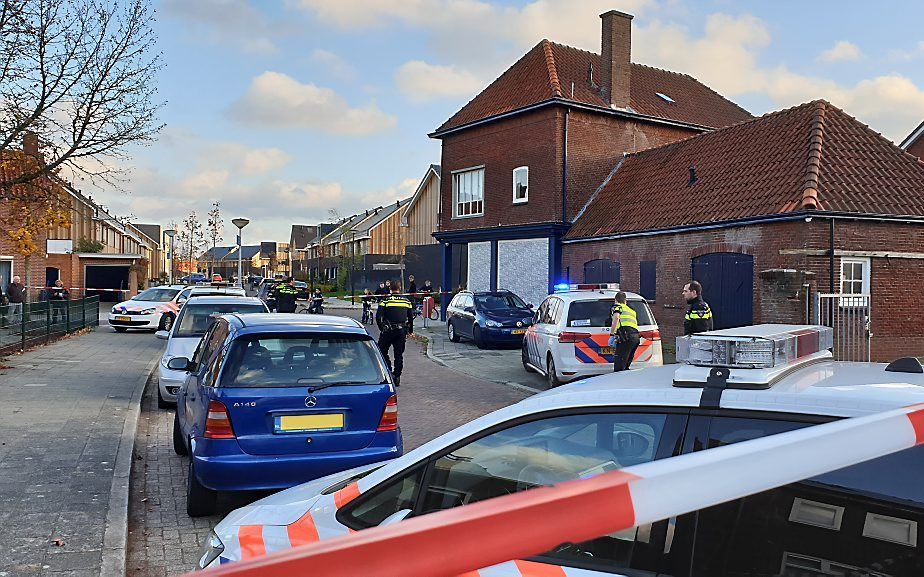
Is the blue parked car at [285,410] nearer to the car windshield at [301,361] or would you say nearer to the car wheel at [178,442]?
the car windshield at [301,361]

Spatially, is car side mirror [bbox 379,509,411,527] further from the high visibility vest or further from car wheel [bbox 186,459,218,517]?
the high visibility vest

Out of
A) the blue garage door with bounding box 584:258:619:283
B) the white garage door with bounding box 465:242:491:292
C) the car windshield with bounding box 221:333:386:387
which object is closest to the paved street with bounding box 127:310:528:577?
the car windshield with bounding box 221:333:386:387

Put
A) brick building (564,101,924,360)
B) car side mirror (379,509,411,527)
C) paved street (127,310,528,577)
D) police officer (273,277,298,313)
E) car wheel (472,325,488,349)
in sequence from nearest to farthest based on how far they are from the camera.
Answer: car side mirror (379,509,411,527)
paved street (127,310,528,577)
brick building (564,101,924,360)
car wheel (472,325,488,349)
police officer (273,277,298,313)

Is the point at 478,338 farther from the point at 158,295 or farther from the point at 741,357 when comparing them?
the point at 741,357

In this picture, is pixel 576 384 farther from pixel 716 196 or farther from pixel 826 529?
pixel 716 196

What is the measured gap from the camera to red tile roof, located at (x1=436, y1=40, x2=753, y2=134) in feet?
85.3

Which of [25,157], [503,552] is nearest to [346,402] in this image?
[503,552]

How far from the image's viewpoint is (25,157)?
1368cm

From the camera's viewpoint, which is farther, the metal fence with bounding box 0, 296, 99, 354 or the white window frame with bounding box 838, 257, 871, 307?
the metal fence with bounding box 0, 296, 99, 354

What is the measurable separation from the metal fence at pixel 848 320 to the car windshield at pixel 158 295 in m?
19.8

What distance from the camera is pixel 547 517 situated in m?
1.01

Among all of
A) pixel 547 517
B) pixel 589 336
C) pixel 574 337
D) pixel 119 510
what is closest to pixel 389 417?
pixel 119 510

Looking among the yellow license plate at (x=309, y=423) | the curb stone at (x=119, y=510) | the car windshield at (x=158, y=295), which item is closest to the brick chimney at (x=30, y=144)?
the curb stone at (x=119, y=510)

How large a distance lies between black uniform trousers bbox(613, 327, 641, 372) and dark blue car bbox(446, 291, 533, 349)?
8.53m
